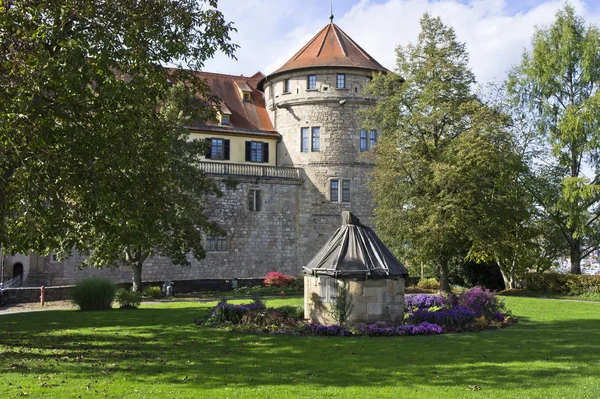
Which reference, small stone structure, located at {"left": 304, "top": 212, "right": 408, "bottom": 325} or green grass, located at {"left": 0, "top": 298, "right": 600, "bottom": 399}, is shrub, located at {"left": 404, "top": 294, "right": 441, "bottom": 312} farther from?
small stone structure, located at {"left": 304, "top": 212, "right": 408, "bottom": 325}

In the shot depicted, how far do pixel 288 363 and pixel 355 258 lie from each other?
5.74 meters

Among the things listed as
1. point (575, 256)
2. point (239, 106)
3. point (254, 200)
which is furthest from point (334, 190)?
point (575, 256)

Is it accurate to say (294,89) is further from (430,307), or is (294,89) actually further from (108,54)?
(108,54)

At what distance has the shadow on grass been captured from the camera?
10.8 metres

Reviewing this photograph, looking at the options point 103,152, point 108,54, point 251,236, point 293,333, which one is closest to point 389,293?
point 293,333

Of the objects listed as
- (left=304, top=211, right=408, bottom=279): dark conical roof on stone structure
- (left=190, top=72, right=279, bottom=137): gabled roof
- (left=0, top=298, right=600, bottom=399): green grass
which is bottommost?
(left=0, top=298, right=600, bottom=399): green grass

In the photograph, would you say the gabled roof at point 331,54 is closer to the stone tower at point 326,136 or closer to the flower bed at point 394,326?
the stone tower at point 326,136

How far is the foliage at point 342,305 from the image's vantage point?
55.1ft

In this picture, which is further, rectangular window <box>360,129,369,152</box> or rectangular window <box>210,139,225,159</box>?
rectangular window <box>360,129,369,152</box>

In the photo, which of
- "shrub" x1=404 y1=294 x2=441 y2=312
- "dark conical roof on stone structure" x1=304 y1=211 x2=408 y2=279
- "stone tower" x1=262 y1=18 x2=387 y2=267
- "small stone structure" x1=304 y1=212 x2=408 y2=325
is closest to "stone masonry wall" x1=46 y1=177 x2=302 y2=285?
"stone tower" x1=262 y1=18 x2=387 y2=267

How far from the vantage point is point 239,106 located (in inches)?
1758

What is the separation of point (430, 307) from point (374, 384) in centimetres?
1051

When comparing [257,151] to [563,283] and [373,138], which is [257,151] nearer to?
[373,138]

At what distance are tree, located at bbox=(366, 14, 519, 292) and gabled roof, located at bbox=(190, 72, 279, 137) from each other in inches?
508
